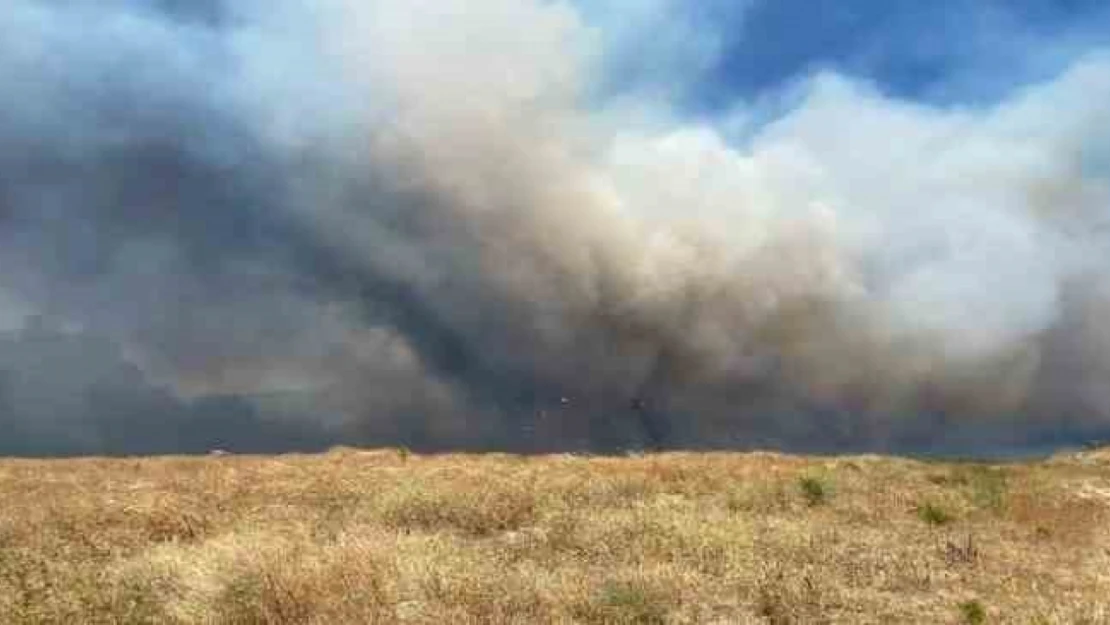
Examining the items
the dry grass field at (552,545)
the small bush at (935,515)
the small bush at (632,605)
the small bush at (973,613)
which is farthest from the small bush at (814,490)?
the small bush at (632,605)

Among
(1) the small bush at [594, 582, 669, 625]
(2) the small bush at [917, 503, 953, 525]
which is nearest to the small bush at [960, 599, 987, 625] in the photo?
(1) the small bush at [594, 582, 669, 625]

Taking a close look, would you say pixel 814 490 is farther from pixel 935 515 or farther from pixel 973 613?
pixel 973 613

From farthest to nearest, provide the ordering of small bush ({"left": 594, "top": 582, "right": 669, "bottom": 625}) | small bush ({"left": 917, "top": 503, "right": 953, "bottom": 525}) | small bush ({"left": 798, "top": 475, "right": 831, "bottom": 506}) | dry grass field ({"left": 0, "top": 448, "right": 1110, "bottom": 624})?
small bush ({"left": 798, "top": 475, "right": 831, "bottom": 506}) < small bush ({"left": 917, "top": 503, "right": 953, "bottom": 525}) < dry grass field ({"left": 0, "top": 448, "right": 1110, "bottom": 624}) < small bush ({"left": 594, "top": 582, "right": 669, "bottom": 625})

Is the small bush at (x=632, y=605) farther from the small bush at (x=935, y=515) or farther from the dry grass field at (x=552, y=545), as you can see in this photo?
the small bush at (x=935, y=515)

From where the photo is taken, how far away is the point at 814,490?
81.9 feet

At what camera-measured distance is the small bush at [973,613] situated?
41.7 ft

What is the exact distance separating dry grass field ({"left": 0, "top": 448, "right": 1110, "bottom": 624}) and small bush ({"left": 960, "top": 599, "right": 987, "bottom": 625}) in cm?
3

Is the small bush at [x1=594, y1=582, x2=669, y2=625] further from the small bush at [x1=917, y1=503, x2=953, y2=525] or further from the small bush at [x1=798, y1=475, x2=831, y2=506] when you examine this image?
the small bush at [x1=798, y1=475, x2=831, y2=506]

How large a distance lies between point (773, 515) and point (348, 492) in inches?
390

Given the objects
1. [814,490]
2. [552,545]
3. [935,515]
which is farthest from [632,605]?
[814,490]

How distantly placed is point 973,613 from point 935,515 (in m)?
9.64

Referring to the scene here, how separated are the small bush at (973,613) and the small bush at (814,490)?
10.8 metres

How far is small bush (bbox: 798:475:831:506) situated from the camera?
24.2 metres

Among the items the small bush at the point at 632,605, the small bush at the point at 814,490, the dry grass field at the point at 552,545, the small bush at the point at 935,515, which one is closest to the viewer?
the small bush at the point at 632,605
